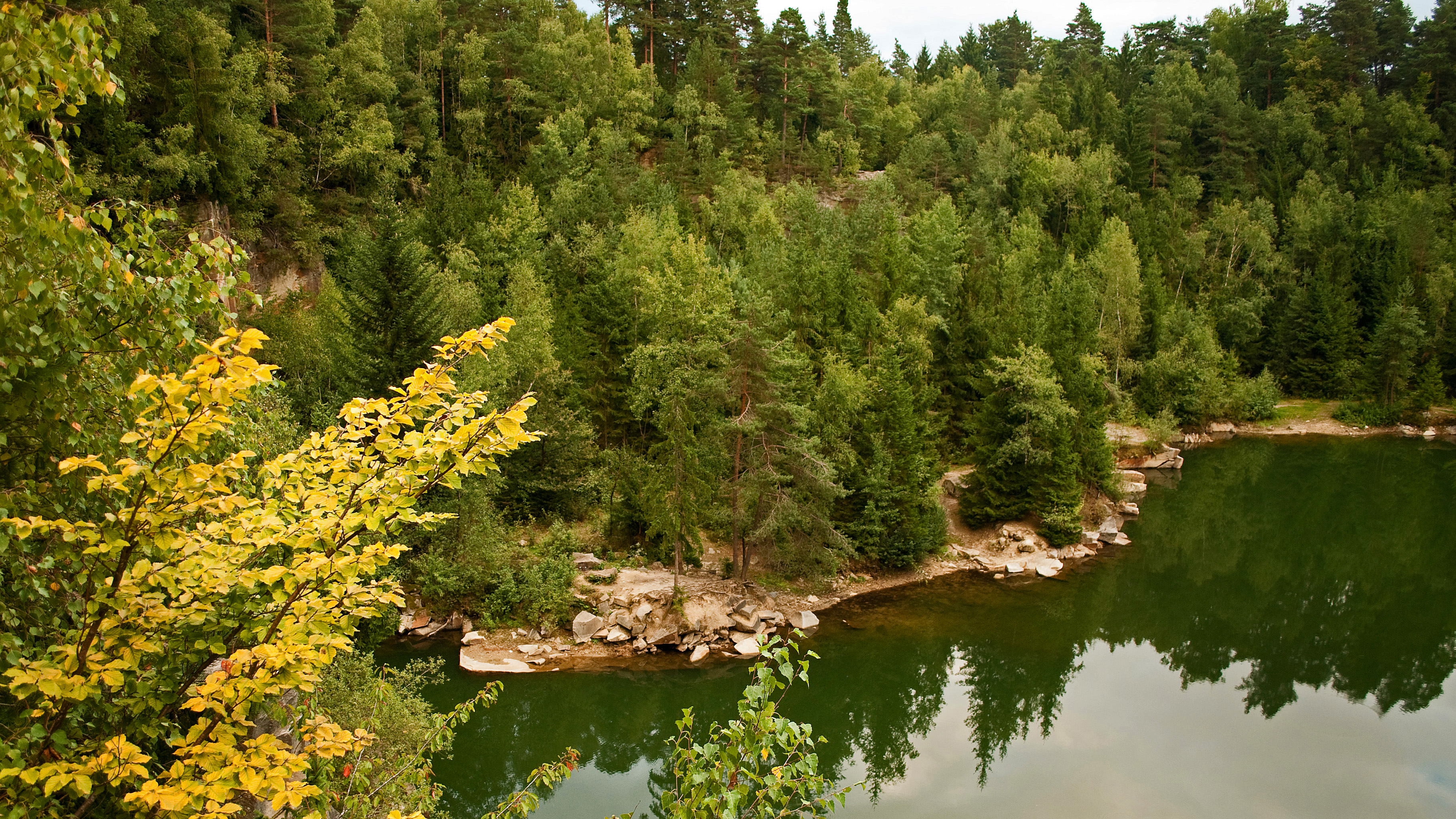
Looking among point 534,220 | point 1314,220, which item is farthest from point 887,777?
point 1314,220

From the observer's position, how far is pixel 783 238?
172 feet

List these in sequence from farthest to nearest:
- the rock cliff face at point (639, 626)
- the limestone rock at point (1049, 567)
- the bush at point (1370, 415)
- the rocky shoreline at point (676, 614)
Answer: the bush at point (1370, 415) → the limestone rock at point (1049, 567) → the rock cliff face at point (639, 626) → the rocky shoreline at point (676, 614)

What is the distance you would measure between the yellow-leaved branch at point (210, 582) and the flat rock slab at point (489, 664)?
67.0ft

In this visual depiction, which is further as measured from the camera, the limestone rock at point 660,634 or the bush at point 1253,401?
the bush at point 1253,401

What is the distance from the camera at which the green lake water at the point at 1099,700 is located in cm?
2081

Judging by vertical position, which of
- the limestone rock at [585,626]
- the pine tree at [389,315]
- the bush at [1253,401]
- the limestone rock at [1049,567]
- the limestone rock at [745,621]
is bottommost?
the limestone rock at [1049,567]

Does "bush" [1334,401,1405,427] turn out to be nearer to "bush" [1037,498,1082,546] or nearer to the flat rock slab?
"bush" [1037,498,1082,546]

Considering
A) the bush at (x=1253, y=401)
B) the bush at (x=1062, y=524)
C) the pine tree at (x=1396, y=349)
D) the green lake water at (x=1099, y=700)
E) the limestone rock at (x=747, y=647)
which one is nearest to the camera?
the green lake water at (x=1099, y=700)

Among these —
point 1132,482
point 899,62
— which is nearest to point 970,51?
point 899,62

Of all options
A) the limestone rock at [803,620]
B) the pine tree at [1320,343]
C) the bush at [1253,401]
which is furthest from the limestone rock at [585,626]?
the pine tree at [1320,343]

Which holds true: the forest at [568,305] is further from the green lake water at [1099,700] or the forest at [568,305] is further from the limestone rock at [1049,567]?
the green lake water at [1099,700]

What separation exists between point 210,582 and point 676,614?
23328mm

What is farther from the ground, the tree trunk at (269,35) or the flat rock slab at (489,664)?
the tree trunk at (269,35)

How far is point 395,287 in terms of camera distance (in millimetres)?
27344
